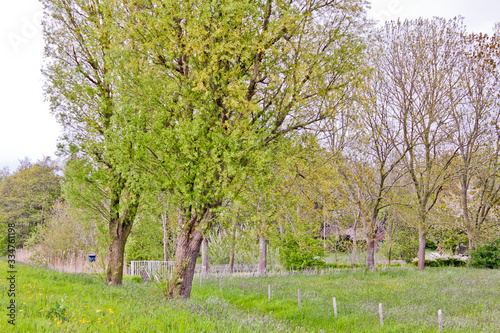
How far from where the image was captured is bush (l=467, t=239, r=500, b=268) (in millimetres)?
23148

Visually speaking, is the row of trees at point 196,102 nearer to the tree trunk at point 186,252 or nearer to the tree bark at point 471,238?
the tree trunk at point 186,252

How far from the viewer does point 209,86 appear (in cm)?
991

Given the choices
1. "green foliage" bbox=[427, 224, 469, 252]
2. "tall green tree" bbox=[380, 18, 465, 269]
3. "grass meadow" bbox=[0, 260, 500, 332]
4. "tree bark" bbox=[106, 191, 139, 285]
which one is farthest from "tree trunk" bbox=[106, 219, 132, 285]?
"green foliage" bbox=[427, 224, 469, 252]

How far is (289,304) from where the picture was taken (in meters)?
12.5

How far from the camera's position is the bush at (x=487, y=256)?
75.9 feet

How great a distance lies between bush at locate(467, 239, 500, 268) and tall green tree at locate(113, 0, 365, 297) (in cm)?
2022

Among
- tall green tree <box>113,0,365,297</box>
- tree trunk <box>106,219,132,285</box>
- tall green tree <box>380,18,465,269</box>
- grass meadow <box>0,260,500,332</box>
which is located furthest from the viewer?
tall green tree <box>380,18,465,269</box>

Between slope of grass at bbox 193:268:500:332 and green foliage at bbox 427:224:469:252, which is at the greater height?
green foliage at bbox 427:224:469:252

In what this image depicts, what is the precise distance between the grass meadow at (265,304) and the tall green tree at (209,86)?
272cm

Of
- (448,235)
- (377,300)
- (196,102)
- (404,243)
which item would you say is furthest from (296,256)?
(404,243)

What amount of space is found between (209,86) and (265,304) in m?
8.68

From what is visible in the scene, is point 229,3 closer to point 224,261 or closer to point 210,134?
point 210,134

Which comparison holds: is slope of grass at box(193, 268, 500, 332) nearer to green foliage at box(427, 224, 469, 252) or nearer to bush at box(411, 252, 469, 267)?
green foliage at box(427, 224, 469, 252)

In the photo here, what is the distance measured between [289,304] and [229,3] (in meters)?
10.5
